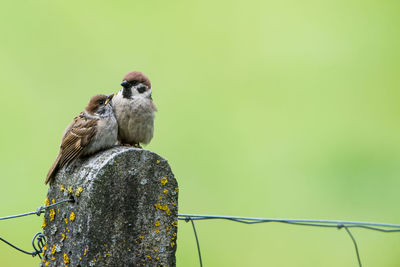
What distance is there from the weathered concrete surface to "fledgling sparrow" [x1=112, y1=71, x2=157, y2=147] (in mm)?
808

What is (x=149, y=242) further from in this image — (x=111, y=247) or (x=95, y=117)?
(x=95, y=117)

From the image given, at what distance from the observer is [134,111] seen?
124 inches

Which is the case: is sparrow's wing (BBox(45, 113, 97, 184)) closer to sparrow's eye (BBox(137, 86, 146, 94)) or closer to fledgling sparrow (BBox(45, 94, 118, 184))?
fledgling sparrow (BBox(45, 94, 118, 184))

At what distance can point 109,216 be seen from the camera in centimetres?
207

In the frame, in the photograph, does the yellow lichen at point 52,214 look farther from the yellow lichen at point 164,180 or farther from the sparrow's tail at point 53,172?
the yellow lichen at point 164,180

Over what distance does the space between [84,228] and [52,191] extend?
0.40m

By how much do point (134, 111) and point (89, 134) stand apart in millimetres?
718

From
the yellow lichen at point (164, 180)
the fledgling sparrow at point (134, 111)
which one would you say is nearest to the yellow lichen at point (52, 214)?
the yellow lichen at point (164, 180)

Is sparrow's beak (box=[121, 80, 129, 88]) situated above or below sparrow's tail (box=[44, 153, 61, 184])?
above

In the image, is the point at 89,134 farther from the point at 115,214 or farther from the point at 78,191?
the point at 115,214

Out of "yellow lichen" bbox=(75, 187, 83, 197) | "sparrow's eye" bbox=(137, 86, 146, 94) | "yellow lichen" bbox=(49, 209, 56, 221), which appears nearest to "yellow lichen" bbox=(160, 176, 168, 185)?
"yellow lichen" bbox=(75, 187, 83, 197)

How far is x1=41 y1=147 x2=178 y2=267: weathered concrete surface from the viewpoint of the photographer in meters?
2.05

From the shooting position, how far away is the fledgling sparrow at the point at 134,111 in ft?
10.2

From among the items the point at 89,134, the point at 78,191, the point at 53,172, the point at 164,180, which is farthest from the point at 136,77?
the point at 78,191
